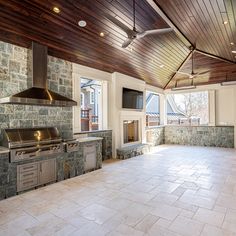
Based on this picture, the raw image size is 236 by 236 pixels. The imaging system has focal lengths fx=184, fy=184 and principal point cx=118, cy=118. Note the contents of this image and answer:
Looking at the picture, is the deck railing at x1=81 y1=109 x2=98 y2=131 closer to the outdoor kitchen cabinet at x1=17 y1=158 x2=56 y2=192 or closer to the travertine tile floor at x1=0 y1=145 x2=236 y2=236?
the travertine tile floor at x1=0 y1=145 x2=236 y2=236

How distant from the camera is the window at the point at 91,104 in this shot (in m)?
6.80

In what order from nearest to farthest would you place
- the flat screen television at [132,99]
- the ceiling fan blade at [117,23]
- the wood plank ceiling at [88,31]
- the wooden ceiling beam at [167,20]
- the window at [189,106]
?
the ceiling fan blade at [117,23] < the wood plank ceiling at [88,31] < the wooden ceiling beam at [167,20] < the flat screen television at [132,99] < the window at [189,106]

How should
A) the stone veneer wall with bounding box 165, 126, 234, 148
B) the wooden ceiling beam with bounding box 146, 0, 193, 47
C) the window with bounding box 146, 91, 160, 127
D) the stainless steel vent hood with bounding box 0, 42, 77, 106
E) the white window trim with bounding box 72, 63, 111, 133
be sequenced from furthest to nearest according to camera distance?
the window with bounding box 146, 91, 160, 127, the stone veneer wall with bounding box 165, 126, 234, 148, the white window trim with bounding box 72, 63, 111, 133, the wooden ceiling beam with bounding box 146, 0, 193, 47, the stainless steel vent hood with bounding box 0, 42, 77, 106

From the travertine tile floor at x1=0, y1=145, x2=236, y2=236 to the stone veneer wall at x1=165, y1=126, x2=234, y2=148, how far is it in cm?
422

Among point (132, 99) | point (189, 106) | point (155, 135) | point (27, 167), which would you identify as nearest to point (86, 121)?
point (132, 99)

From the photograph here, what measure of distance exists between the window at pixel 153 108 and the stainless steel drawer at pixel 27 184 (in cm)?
677

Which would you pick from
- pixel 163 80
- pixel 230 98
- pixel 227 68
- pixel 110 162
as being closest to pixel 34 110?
pixel 110 162

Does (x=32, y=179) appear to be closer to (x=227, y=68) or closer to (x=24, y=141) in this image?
(x=24, y=141)

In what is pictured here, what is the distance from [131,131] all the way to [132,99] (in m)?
1.32

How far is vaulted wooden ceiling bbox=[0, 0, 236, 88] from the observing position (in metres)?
3.46

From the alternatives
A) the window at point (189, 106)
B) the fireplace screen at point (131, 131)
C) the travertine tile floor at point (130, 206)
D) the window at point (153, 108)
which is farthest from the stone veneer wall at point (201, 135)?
the travertine tile floor at point (130, 206)

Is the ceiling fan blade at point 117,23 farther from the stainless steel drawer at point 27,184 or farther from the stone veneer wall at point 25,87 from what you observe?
the stainless steel drawer at point 27,184

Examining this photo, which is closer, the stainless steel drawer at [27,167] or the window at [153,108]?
the stainless steel drawer at [27,167]

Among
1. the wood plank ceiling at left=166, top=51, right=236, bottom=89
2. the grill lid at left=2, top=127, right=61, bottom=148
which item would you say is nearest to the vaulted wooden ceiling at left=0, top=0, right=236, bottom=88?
the wood plank ceiling at left=166, top=51, right=236, bottom=89
